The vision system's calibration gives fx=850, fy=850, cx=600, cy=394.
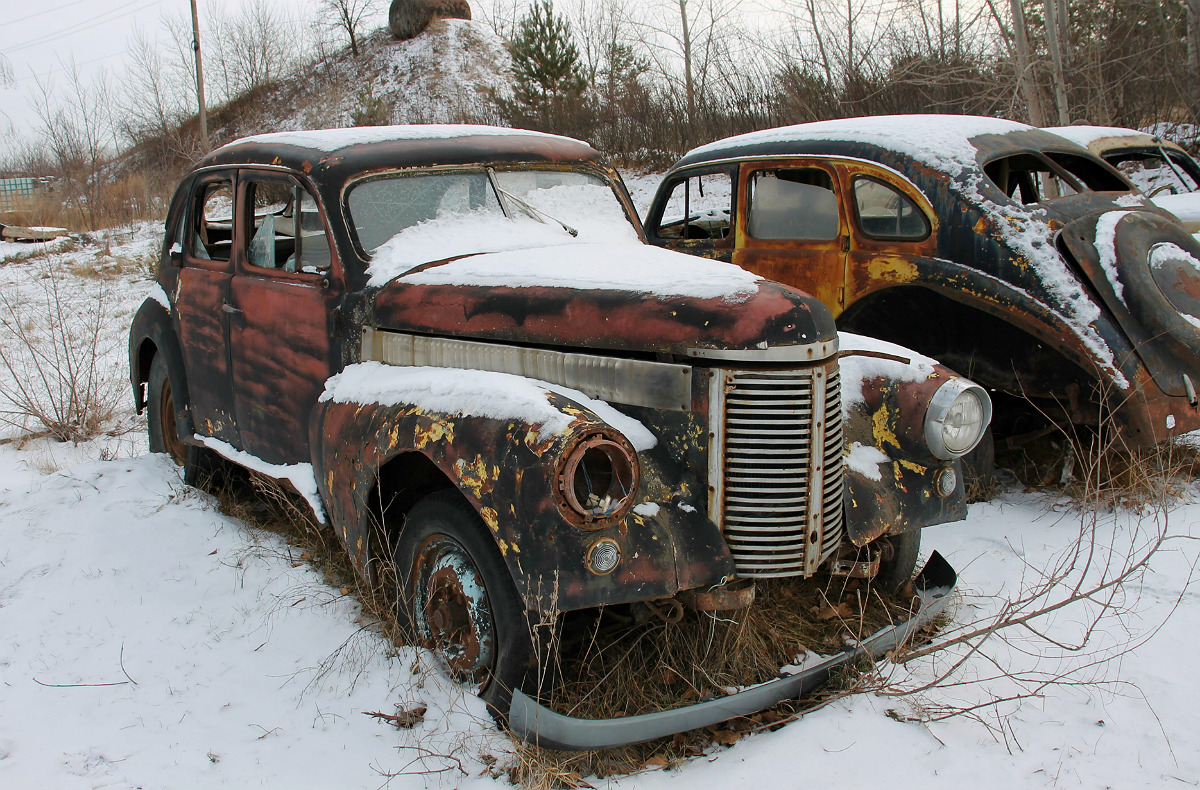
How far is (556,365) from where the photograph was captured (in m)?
2.86

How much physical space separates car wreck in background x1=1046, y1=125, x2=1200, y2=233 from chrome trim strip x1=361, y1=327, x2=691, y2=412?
4403 mm

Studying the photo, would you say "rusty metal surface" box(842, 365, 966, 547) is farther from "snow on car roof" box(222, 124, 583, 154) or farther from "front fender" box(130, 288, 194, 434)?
"front fender" box(130, 288, 194, 434)

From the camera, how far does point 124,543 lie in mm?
4043

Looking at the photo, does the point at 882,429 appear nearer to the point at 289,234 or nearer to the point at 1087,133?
the point at 289,234

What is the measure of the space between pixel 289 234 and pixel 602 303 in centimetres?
241

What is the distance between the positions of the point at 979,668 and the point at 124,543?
3.75m

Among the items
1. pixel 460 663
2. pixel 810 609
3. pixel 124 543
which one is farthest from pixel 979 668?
pixel 124 543

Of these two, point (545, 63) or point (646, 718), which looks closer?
point (646, 718)

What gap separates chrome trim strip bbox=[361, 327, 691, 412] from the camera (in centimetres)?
262

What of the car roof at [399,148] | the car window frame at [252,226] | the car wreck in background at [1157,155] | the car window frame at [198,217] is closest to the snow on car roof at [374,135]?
the car roof at [399,148]

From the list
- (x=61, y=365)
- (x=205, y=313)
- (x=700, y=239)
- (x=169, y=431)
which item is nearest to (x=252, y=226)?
(x=205, y=313)

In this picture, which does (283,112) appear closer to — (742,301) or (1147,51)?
(1147,51)

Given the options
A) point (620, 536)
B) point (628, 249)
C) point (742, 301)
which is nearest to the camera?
point (620, 536)

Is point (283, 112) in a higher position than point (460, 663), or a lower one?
higher
